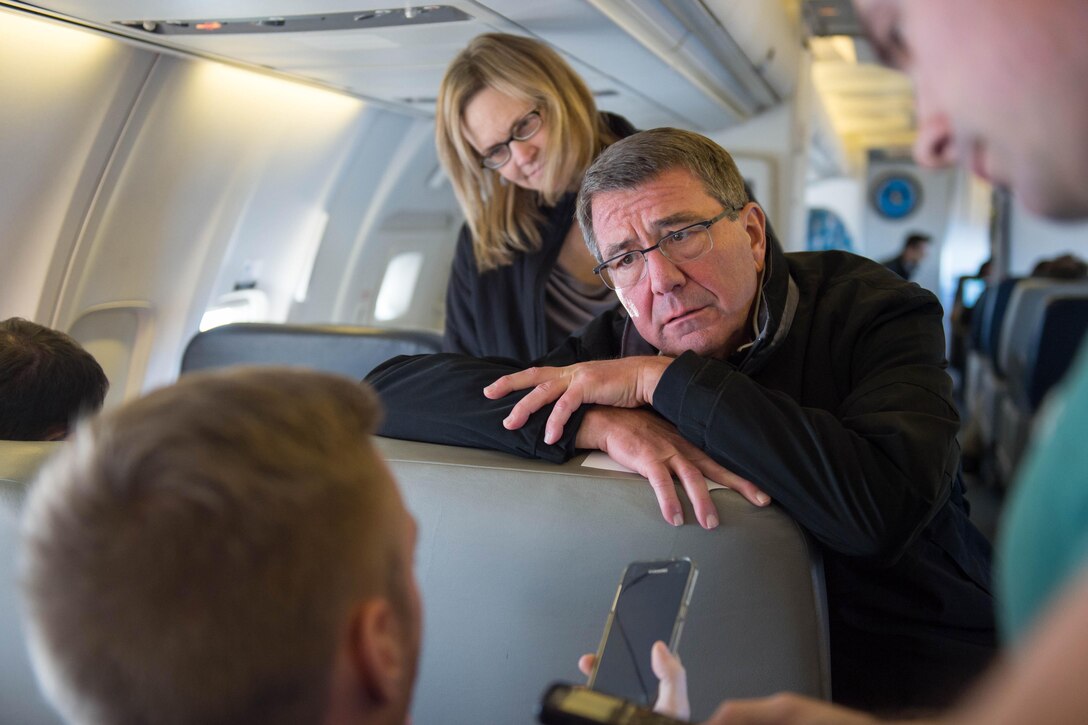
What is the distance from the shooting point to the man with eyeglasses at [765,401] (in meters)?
1.54

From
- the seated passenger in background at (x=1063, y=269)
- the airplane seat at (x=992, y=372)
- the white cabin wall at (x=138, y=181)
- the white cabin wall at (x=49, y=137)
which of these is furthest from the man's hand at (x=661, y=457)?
the seated passenger in background at (x=1063, y=269)

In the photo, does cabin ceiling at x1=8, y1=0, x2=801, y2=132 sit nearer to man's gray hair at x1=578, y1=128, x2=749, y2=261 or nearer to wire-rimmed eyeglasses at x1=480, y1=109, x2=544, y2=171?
wire-rimmed eyeglasses at x1=480, y1=109, x2=544, y2=171

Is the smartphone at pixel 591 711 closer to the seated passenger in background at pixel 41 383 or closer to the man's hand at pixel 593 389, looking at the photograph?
the man's hand at pixel 593 389

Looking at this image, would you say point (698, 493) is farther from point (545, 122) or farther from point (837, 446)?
point (545, 122)

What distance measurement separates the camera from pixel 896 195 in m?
17.6

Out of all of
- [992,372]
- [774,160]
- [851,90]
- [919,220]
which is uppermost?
[851,90]

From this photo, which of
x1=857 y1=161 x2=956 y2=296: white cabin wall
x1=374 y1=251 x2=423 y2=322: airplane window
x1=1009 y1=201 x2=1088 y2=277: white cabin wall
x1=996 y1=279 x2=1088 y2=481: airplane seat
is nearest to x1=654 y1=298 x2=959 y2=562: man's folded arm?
x1=996 y1=279 x2=1088 y2=481: airplane seat

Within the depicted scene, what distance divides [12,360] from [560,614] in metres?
1.36

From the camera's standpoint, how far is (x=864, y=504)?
4.89 feet

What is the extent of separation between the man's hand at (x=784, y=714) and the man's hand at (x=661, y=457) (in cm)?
49

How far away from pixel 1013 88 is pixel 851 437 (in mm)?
972

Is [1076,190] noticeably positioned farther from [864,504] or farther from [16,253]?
[16,253]

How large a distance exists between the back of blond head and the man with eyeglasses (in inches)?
31.3

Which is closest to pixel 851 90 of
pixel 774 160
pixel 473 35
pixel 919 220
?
pixel 774 160
